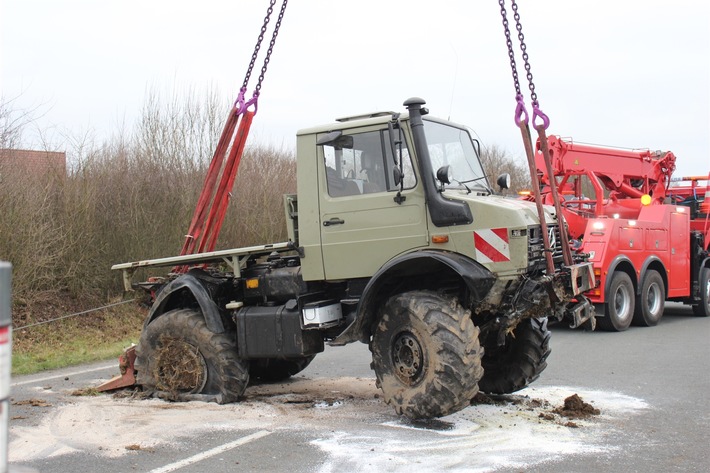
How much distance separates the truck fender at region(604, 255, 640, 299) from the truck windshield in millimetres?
5909

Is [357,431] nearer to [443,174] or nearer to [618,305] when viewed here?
[443,174]

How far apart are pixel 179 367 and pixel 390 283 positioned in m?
2.36

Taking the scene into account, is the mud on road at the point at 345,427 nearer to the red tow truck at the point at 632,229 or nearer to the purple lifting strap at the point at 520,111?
the purple lifting strap at the point at 520,111

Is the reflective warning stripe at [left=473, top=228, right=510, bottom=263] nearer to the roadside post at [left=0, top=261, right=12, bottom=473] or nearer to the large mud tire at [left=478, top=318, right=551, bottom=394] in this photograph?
the large mud tire at [left=478, top=318, right=551, bottom=394]

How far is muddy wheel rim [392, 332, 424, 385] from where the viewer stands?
6691 mm

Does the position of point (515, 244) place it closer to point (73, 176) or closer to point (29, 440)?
point (29, 440)

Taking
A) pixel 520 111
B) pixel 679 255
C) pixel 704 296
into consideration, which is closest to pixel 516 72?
pixel 520 111

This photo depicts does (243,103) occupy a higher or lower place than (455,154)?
higher

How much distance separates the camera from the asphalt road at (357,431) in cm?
565

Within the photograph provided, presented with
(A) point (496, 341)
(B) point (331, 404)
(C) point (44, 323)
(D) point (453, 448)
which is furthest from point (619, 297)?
(C) point (44, 323)

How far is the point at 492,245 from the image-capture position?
6.68 meters

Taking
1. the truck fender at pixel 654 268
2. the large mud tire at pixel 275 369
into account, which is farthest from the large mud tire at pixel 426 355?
the truck fender at pixel 654 268

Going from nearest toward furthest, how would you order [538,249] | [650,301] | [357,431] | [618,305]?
[357,431] < [538,249] < [618,305] < [650,301]

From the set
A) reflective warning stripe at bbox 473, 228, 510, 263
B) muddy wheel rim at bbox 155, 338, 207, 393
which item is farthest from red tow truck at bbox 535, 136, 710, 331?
muddy wheel rim at bbox 155, 338, 207, 393
